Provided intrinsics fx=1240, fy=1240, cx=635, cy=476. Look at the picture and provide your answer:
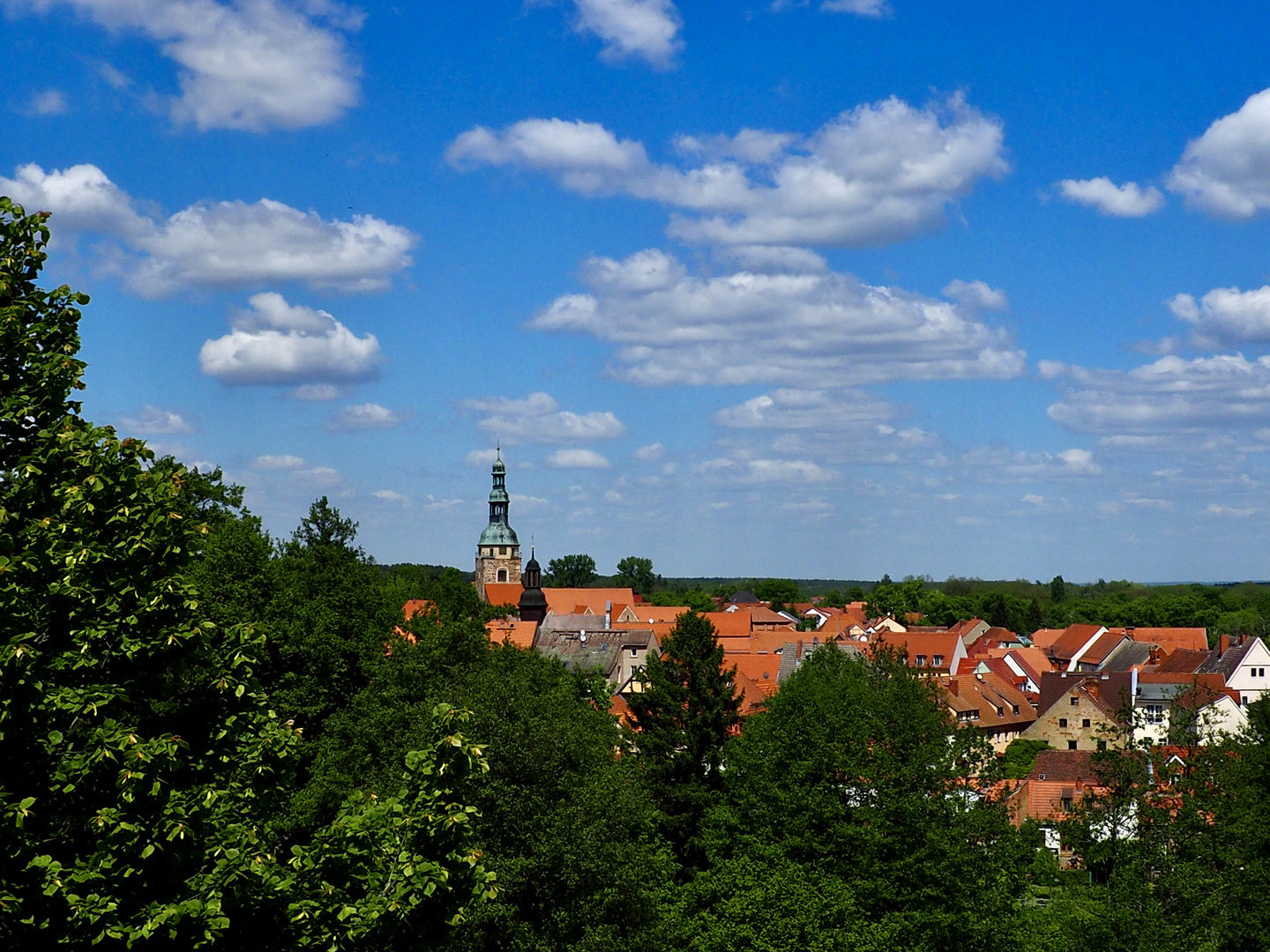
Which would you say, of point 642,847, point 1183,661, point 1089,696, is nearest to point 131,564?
point 642,847

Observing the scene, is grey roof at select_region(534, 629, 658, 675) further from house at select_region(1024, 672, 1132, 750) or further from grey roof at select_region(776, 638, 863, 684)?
house at select_region(1024, 672, 1132, 750)

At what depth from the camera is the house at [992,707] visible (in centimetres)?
7925

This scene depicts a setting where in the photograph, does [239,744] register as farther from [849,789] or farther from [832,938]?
[849,789]

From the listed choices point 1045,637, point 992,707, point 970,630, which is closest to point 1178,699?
point 992,707

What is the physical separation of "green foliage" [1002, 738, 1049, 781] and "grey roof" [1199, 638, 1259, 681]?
56.8 ft

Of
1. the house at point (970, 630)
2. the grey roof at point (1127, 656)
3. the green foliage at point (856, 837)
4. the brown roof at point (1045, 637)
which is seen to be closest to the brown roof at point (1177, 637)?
the grey roof at point (1127, 656)

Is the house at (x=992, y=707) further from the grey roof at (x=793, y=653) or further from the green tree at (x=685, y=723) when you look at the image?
the green tree at (x=685, y=723)

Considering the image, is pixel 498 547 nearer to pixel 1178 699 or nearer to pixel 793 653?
pixel 793 653

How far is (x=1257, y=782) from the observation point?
1273 inches

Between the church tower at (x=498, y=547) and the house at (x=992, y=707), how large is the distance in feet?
269

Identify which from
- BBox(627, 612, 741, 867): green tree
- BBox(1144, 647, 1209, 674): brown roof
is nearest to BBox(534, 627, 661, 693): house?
BBox(1144, 647, 1209, 674): brown roof

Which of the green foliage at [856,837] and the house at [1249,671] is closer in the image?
the green foliage at [856,837]

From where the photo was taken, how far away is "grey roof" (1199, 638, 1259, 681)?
83.5 meters

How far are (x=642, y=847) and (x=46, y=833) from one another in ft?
63.4
